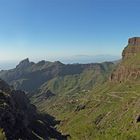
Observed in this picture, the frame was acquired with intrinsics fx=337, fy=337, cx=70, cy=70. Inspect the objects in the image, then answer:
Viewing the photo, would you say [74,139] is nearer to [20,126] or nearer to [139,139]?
[139,139]

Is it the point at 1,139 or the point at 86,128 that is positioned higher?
the point at 1,139

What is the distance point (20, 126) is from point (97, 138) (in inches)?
2419

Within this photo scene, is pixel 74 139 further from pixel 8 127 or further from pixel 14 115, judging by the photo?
pixel 14 115

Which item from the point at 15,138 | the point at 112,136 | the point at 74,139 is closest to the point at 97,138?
the point at 112,136

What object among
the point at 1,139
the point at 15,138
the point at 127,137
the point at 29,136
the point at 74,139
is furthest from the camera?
the point at 29,136

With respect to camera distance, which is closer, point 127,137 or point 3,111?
point 127,137

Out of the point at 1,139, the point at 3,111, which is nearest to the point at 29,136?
the point at 3,111

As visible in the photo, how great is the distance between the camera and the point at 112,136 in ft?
489

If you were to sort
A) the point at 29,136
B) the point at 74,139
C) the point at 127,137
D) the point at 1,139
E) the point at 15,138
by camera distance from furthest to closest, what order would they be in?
the point at 29,136 < the point at 15,138 < the point at 74,139 < the point at 127,137 < the point at 1,139

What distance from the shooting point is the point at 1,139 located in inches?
3935

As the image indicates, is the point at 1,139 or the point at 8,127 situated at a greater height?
the point at 1,139

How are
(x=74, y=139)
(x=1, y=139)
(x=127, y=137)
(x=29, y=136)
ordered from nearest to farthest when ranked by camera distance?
(x=1, y=139) < (x=127, y=137) < (x=74, y=139) < (x=29, y=136)

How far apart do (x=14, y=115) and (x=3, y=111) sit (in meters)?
15.2

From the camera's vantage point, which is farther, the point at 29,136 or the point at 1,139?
the point at 29,136
